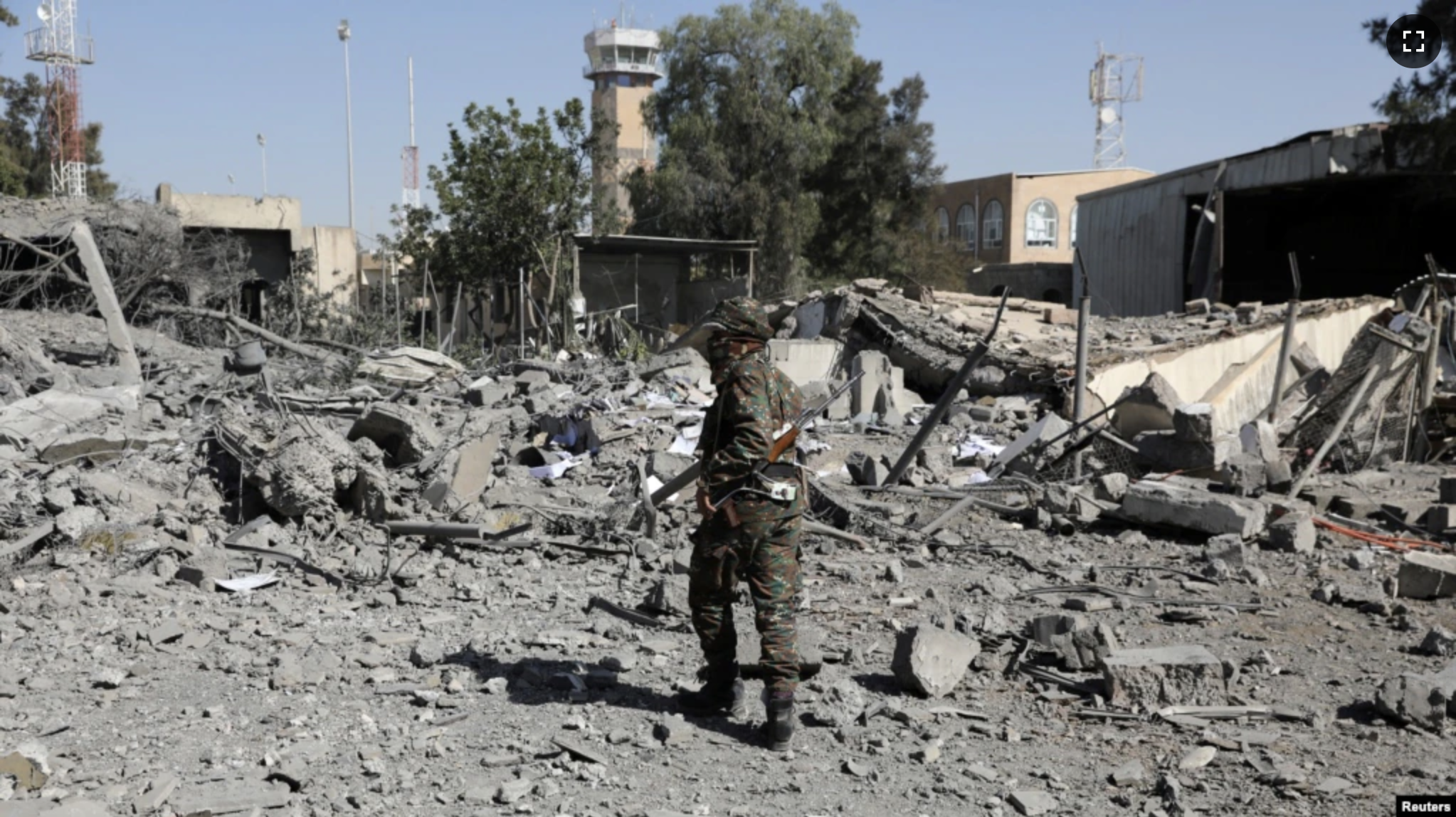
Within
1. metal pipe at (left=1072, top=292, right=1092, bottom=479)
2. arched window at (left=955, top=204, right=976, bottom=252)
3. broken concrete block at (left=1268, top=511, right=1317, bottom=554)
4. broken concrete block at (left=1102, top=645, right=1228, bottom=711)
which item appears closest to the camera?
broken concrete block at (left=1102, top=645, right=1228, bottom=711)

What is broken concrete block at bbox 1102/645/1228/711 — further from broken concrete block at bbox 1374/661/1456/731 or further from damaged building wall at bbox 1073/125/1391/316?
damaged building wall at bbox 1073/125/1391/316

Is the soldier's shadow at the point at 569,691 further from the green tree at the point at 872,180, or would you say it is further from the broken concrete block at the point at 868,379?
the green tree at the point at 872,180

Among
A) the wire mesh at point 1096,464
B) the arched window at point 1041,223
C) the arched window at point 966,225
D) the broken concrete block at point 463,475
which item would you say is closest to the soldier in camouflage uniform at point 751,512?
the broken concrete block at point 463,475

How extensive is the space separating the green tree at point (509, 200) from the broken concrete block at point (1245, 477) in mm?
13776

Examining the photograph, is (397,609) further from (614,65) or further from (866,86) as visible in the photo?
(614,65)

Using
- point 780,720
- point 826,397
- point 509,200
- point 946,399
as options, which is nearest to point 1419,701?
point 780,720

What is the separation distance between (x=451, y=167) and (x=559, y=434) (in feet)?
41.2

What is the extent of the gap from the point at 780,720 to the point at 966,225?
4128 cm

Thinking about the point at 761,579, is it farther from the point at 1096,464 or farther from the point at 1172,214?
the point at 1172,214

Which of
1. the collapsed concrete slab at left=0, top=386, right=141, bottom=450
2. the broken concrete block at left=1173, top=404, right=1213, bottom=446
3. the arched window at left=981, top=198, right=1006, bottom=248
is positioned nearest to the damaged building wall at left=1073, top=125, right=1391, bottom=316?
the broken concrete block at left=1173, top=404, right=1213, bottom=446

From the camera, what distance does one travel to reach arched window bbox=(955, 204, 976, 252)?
4272 cm

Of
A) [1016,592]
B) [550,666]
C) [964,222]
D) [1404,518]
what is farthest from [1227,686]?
[964,222]

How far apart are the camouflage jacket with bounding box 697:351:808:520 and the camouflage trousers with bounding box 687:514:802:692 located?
7cm

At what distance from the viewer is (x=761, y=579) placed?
4.05m
